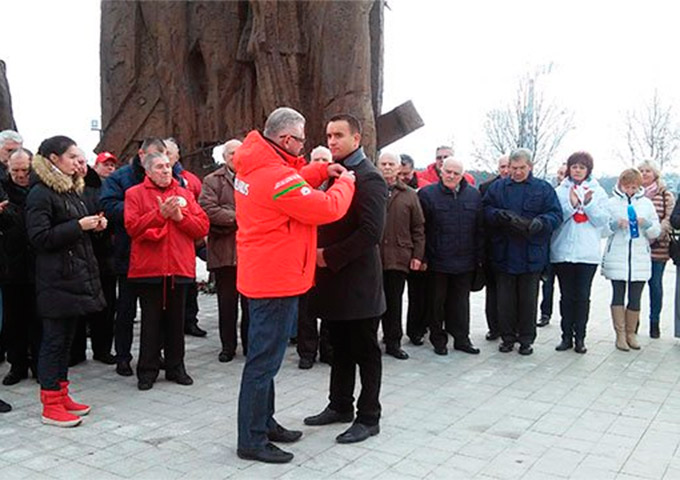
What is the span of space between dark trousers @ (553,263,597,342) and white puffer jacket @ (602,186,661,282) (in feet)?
1.11

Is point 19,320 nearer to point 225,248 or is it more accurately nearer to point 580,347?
point 225,248

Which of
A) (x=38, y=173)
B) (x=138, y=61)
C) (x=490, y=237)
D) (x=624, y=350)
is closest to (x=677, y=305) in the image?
(x=624, y=350)

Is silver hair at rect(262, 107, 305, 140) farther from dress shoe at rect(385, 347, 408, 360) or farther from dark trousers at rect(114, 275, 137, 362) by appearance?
dress shoe at rect(385, 347, 408, 360)

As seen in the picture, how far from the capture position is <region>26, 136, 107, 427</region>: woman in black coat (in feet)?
14.5

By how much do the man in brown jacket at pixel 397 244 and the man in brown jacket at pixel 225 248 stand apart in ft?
4.32

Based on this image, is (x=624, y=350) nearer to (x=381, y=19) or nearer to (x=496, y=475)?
(x=496, y=475)

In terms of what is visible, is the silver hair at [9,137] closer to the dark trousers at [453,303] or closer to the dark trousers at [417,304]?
the dark trousers at [417,304]

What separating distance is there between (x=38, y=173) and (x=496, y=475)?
3.30m

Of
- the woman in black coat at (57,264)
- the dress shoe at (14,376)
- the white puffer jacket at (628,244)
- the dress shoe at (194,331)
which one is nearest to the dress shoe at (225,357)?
the dress shoe at (194,331)

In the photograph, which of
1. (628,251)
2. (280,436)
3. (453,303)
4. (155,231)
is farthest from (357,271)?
(628,251)

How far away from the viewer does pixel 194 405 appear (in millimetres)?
4875

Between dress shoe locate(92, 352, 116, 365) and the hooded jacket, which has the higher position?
the hooded jacket

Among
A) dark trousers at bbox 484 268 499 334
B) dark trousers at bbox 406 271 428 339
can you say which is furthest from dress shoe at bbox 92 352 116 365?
dark trousers at bbox 484 268 499 334

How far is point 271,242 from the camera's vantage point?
3.74 metres
